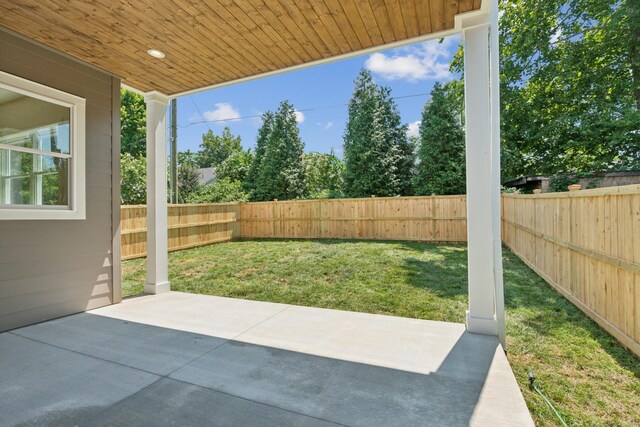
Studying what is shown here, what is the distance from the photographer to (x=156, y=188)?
419 cm

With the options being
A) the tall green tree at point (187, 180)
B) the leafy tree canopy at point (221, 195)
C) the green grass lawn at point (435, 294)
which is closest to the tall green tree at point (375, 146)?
the leafy tree canopy at point (221, 195)

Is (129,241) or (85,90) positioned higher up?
(85,90)

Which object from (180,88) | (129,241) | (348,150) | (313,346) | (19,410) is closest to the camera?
(19,410)

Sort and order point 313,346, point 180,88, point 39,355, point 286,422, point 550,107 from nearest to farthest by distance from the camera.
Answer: point 286,422, point 39,355, point 313,346, point 180,88, point 550,107

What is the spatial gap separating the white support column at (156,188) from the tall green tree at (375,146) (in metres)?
10.5

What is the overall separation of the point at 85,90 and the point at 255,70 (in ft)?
6.09

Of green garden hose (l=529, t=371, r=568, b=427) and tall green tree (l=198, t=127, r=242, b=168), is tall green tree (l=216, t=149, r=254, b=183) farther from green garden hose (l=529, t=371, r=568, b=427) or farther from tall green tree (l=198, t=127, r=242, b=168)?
green garden hose (l=529, t=371, r=568, b=427)

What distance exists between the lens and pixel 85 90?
11.4 feet

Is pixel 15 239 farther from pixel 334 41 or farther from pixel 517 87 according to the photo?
pixel 517 87

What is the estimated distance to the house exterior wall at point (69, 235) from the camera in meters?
2.91

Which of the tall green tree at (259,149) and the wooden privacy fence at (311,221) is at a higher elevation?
the tall green tree at (259,149)

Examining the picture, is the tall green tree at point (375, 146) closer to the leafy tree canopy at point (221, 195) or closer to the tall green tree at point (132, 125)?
the leafy tree canopy at point (221, 195)

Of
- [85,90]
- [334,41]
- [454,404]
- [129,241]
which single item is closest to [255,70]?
[334,41]

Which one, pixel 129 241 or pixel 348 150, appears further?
pixel 348 150
